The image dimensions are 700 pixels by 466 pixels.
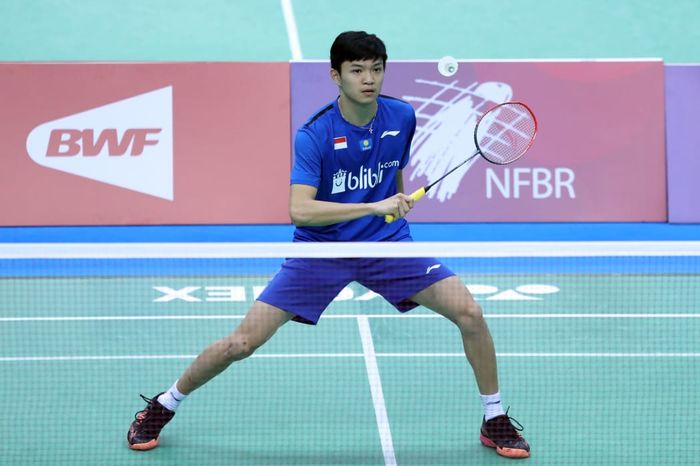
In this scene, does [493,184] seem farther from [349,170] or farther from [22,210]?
[349,170]

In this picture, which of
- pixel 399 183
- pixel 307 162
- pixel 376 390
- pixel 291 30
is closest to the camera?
pixel 307 162

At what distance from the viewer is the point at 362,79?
449 centimetres

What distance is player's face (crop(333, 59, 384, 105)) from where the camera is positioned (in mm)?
4480

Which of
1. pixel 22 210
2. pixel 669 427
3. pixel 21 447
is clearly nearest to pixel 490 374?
pixel 669 427

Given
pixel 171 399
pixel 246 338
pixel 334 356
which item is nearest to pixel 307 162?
pixel 246 338

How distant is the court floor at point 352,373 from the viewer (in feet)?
15.9

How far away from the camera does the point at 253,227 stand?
31.4 ft

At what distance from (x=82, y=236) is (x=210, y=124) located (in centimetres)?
141

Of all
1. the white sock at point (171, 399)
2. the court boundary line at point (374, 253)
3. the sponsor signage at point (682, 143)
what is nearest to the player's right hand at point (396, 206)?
the court boundary line at point (374, 253)

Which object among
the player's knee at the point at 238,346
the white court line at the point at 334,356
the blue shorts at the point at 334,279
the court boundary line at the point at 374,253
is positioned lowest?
the white court line at the point at 334,356

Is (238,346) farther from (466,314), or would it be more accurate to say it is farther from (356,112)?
(356,112)

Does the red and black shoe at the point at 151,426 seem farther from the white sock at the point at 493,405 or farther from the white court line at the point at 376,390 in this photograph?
the white sock at the point at 493,405

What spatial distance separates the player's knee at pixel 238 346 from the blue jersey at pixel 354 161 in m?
0.52

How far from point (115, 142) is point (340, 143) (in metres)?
Result: 5.05
